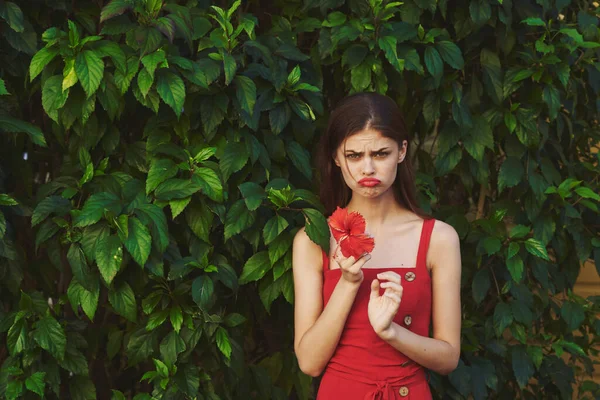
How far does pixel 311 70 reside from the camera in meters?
2.94

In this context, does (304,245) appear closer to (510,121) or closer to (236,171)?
(236,171)

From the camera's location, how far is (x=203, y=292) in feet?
8.67

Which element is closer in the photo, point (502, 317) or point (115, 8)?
point (115, 8)

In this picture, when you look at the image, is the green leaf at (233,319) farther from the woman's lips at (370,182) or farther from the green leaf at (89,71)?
the green leaf at (89,71)

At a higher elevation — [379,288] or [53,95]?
[53,95]

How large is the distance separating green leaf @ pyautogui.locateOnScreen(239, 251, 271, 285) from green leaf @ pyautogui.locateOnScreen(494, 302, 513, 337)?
3.05 feet

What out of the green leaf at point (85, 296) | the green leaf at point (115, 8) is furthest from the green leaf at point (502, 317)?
the green leaf at point (115, 8)

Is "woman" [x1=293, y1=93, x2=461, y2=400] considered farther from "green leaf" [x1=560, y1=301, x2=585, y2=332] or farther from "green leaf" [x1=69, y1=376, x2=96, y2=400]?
"green leaf" [x1=560, y1=301, x2=585, y2=332]

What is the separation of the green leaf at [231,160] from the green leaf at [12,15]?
0.74 meters

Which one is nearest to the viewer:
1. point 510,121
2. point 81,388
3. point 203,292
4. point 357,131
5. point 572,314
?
point 357,131

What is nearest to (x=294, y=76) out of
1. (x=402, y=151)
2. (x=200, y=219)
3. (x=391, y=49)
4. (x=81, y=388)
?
(x=391, y=49)

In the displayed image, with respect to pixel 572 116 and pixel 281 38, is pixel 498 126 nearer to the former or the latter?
pixel 572 116

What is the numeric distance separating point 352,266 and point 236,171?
0.63 meters

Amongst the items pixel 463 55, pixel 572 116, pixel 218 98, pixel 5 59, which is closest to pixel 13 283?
pixel 5 59
